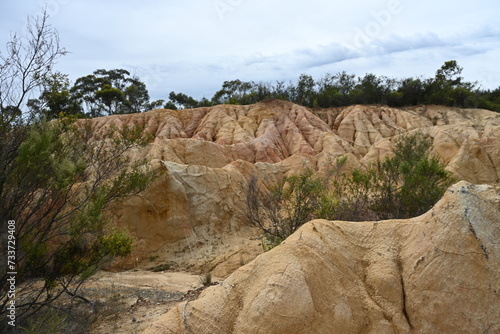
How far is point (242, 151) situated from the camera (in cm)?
2511

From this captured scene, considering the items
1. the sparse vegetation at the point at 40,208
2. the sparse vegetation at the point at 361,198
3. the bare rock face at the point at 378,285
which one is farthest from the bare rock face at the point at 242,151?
the bare rock face at the point at 378,285

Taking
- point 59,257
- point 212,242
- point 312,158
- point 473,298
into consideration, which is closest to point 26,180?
point 59,257

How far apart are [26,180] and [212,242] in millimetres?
8427

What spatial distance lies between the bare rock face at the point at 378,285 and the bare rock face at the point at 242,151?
826 centimetres

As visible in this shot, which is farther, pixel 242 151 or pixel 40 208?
pixel 242 151

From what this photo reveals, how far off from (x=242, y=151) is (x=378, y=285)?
828 inches

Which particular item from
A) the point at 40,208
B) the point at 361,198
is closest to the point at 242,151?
the point at 361,198

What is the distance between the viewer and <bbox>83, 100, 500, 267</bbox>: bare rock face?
12891 mm

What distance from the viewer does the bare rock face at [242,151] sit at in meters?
12.9

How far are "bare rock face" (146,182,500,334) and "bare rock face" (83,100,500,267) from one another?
8.26 meters

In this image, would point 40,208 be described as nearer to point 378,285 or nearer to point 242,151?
point 378,285

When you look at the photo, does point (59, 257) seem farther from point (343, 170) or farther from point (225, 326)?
point (343, 170)
